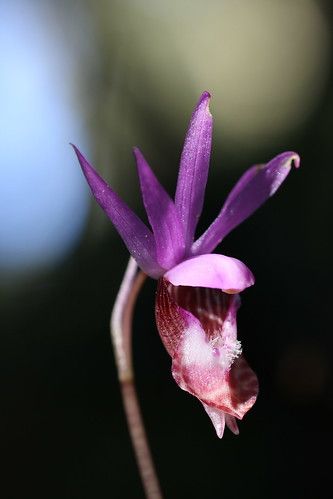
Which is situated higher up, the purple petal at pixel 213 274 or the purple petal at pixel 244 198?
the purple petal at pixel 244 198

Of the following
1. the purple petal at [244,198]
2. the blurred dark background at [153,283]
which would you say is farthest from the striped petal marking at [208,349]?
the blurred dark background at [153,283]

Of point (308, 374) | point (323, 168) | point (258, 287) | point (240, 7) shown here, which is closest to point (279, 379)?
point (308, 374)

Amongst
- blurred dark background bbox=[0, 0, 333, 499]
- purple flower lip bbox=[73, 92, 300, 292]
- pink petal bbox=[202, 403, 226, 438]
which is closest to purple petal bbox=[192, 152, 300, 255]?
purple flower lip bbox=[73, 92, 300, 292]

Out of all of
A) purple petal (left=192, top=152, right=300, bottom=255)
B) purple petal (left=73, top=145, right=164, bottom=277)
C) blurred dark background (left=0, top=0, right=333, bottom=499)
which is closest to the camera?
purple petal (left=73, top=145, right=164, bottom=277)

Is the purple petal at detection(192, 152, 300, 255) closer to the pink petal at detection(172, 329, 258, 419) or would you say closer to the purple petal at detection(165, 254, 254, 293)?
the purple petal at detection(165, 254, 254, 293)

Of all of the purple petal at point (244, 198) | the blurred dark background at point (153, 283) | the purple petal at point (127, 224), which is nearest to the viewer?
the purple petal at point (127, 224)

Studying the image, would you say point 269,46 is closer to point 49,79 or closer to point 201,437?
point 49,79

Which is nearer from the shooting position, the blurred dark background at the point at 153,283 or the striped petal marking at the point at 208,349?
the striped petal marking at the point at 208,349

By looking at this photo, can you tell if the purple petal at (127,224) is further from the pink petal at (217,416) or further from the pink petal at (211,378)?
the pink petal at (217,416)

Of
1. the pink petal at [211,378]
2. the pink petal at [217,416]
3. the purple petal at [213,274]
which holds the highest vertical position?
the purple petal at [213,274]
